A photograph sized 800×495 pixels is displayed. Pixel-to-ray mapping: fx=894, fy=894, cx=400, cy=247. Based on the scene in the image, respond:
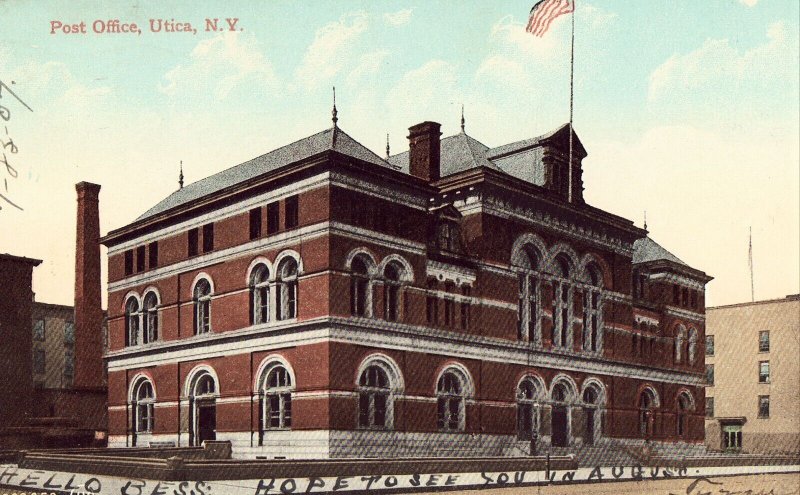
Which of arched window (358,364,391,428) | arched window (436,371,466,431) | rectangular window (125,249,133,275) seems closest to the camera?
arched window (358,364,391,428)

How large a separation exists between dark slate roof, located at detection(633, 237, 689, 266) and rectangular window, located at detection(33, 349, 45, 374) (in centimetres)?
3791

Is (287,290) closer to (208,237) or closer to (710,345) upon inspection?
(208,237)

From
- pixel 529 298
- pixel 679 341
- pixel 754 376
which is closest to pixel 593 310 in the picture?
pixel 529 298

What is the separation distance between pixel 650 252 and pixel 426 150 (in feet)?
62.5

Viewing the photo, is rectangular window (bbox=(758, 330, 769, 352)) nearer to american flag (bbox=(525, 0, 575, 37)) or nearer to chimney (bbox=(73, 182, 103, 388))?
american flag (bbox=(525, 0, 575, 37))

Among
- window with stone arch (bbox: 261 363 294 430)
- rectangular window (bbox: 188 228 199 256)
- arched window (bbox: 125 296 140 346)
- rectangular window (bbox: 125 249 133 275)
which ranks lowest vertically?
window with stone arch (bbox: 261 363 294 430)

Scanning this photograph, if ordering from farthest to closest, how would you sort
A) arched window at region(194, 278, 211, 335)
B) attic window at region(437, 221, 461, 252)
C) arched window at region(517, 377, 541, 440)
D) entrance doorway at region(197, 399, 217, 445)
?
arched window at region(517, 377, 541, 440) < attic window at region(437, 221, 461, 252) < arched window at region(194, 278, 211, 335) < entrance doorway at region(197, 399, 217, 445)

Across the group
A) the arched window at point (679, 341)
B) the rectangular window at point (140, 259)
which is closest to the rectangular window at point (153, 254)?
the rectangular window at point (140, 259)

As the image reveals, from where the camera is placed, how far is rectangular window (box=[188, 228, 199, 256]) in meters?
34.2

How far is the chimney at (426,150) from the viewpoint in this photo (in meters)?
34.1

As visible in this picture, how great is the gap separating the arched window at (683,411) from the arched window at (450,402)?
18.6m

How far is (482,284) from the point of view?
34.1 metres

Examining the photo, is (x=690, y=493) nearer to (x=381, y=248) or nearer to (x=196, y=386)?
(x=381, y=248)

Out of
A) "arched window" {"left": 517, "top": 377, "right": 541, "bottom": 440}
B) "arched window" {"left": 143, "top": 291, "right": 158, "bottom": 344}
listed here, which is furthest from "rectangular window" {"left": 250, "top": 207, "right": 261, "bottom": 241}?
"arched window" {"left": 517, "top": 377, "right": 541, "bottom": 440}
